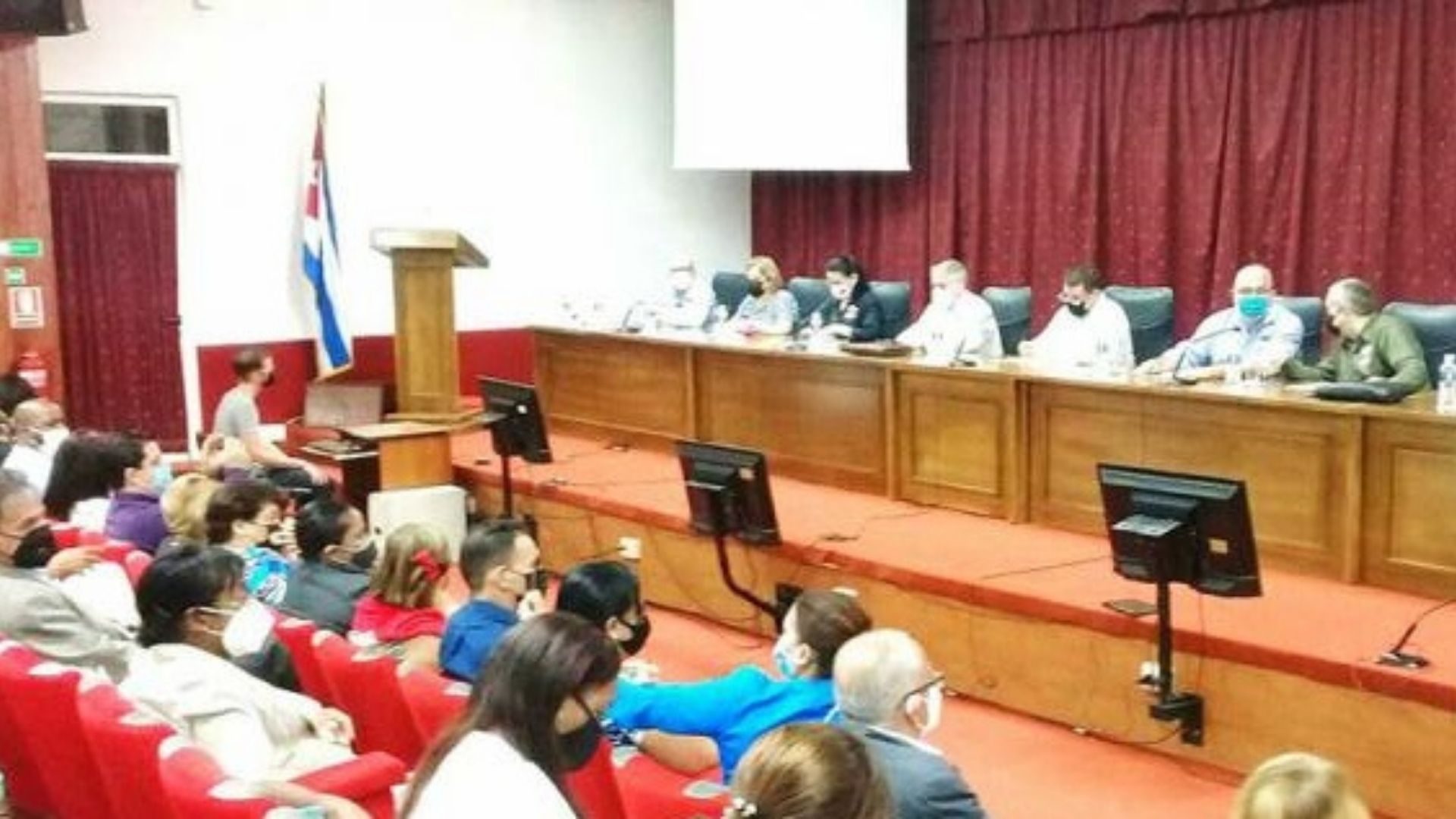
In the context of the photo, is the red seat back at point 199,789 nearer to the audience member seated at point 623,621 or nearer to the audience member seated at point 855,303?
the audience member seated at point 623,621

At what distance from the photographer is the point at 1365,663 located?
175 inches

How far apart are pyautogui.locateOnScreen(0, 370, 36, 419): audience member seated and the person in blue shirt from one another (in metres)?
4.92

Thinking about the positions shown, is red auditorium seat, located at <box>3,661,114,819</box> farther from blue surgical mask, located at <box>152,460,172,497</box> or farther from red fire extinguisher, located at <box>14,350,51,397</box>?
red fire extinguisher, located at <box>14,350,51,397</box>

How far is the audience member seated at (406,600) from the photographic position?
3.98m

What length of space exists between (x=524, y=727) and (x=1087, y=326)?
18.4ft

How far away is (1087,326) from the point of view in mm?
7547

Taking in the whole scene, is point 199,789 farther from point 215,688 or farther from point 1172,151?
→ point 1172,151

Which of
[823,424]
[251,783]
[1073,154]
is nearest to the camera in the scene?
[251,783]

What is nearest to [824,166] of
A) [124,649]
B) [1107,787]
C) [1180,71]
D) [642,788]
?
[1180,71]

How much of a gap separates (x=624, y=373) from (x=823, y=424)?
4.93 feet

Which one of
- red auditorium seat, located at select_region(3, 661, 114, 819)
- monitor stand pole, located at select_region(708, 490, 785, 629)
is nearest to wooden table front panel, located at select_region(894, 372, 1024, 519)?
monitor stand pole, located at select_region(708, 490, 785, 629)

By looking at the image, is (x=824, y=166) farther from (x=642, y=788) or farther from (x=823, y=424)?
(x=642, y=788)

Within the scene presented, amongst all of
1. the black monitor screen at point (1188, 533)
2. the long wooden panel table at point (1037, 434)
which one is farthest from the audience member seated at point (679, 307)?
the black monitor screen at point (1188, 533)

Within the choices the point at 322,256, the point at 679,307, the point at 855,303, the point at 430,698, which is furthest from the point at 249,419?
the point at 430,698
